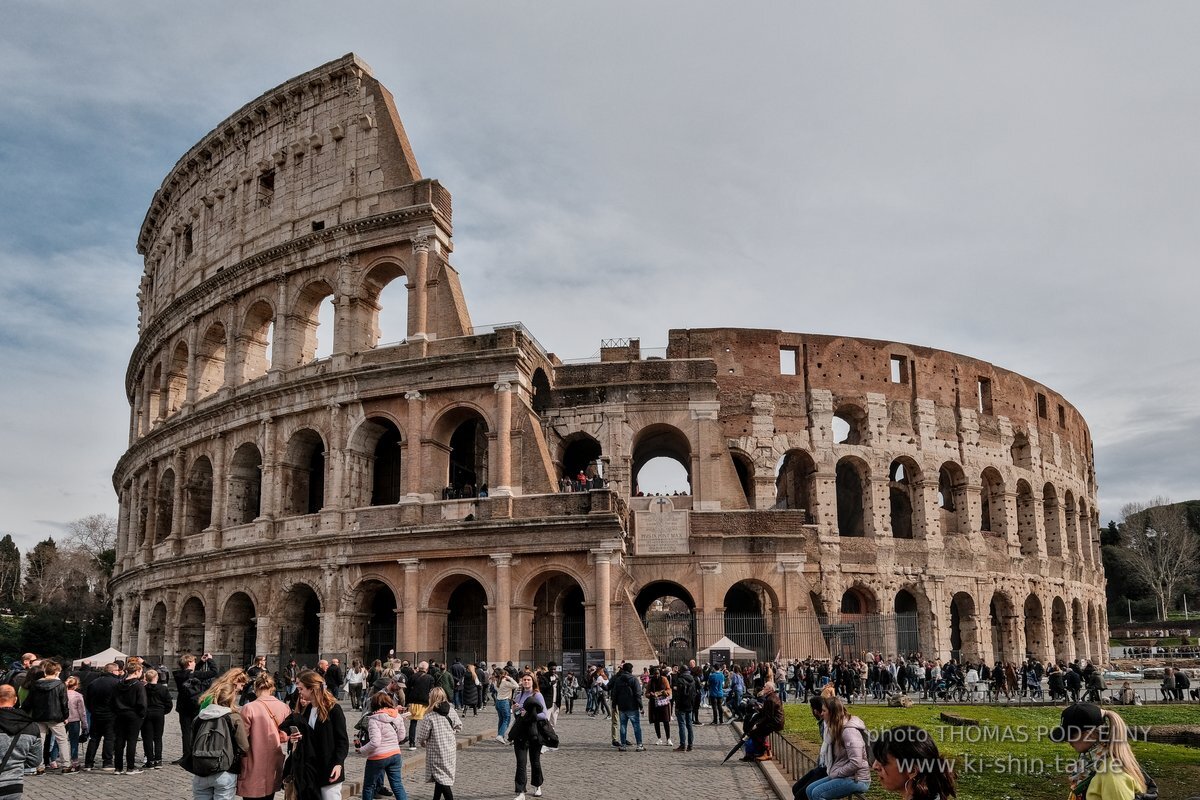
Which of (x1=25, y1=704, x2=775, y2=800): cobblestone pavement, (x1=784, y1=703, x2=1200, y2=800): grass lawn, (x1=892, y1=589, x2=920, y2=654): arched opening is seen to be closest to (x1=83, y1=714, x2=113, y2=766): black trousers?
(x1=25, y1=704, x2=775, y2=800): cobblestone pavement

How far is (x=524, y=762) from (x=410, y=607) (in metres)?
16.3

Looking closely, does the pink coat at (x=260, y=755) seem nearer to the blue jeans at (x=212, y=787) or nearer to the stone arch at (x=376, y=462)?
the blue jeans at (x=212, y=787)

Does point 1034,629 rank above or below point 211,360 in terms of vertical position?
below

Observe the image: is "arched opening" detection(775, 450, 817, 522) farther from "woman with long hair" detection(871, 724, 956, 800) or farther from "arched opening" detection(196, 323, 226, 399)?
"woman with long hair" detection(871, 724, 956, 800)

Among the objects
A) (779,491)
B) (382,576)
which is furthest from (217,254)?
(779,491)

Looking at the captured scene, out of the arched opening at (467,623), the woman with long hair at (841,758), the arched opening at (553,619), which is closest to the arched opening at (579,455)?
the arched opening at (553,619)

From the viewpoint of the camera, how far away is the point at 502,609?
999 inches

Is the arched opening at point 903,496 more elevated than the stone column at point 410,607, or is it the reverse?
the arched opening at point 903,496

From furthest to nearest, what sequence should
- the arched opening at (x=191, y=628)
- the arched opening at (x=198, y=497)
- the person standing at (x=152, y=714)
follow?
the arched opening at (x=198, y=497)
the arched opening at (x=191, y=628)
the person standing at (x=152, y=714)

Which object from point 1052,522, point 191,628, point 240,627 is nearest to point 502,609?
point 240,627

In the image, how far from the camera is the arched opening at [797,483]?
3359cm

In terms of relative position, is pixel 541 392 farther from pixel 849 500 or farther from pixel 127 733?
pixel 127 733

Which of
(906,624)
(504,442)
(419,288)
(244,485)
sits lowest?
(906,624)

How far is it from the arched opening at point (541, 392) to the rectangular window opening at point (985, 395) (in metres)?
16.9
